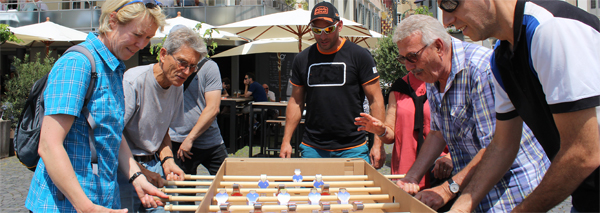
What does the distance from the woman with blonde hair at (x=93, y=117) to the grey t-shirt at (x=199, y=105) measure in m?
1.46

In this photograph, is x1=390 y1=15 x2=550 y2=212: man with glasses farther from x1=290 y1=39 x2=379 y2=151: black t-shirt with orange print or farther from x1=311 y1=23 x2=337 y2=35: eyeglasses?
x1=311 y1=23 x2=337 y2=35: eyeglasses

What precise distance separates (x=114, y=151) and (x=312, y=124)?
1.68m

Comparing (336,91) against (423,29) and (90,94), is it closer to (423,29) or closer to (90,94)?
(423,29)

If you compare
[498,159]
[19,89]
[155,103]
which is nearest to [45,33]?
[19,89]

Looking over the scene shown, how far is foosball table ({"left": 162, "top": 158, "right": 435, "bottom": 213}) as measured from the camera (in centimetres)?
162

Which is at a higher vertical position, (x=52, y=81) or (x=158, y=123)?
(x=52, y=81)

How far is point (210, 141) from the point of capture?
3.39 metres

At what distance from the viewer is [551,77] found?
116 centimetres

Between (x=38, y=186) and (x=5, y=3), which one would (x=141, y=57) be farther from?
(x=38, y=186)

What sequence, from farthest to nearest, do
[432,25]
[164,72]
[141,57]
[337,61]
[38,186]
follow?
1. [141,57]
2. [337,61]
3. [164,72]
4. [432,25]
5. [38,186]

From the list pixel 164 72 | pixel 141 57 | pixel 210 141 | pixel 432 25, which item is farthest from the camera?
pixel 141 57

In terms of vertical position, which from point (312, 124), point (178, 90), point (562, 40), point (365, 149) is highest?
point (562, 40)

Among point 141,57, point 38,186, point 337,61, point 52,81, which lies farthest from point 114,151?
point 141,57

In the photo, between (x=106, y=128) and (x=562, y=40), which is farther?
(x=106, y=128)
